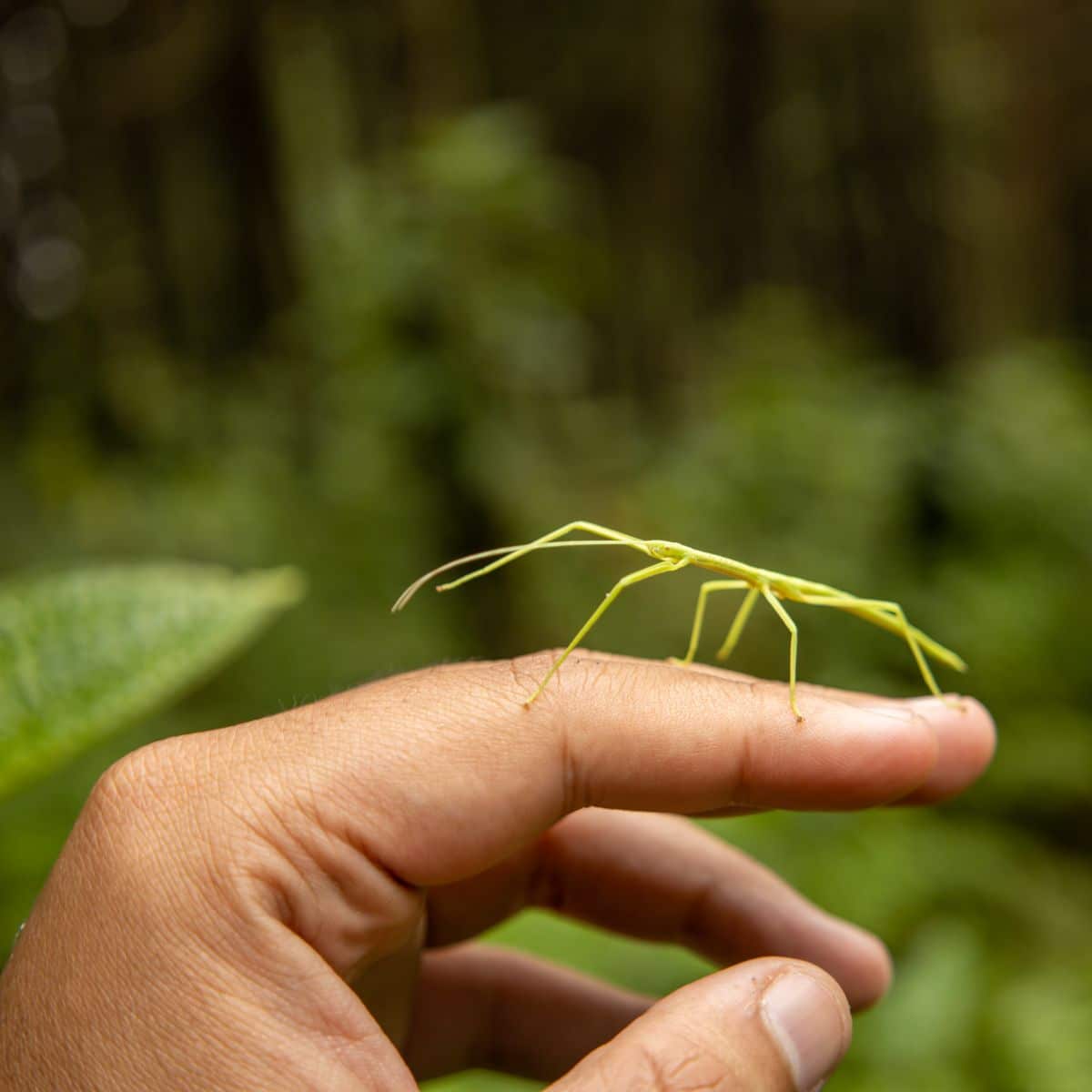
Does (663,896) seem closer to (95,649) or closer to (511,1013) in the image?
(511,1013)

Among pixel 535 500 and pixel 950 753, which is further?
pixel 535 500

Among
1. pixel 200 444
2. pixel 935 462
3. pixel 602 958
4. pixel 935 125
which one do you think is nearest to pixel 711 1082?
pixel 602 958

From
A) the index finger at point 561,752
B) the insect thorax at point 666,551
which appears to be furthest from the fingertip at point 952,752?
the insect thorax at point 666,551

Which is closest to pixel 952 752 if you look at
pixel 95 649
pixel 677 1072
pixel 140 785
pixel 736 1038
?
pixel 736 1038

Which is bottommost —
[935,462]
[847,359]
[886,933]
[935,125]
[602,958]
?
[886,933]

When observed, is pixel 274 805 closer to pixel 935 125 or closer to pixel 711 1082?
pixel 711 1082

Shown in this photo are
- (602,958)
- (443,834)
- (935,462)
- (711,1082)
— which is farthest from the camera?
(935,462)
